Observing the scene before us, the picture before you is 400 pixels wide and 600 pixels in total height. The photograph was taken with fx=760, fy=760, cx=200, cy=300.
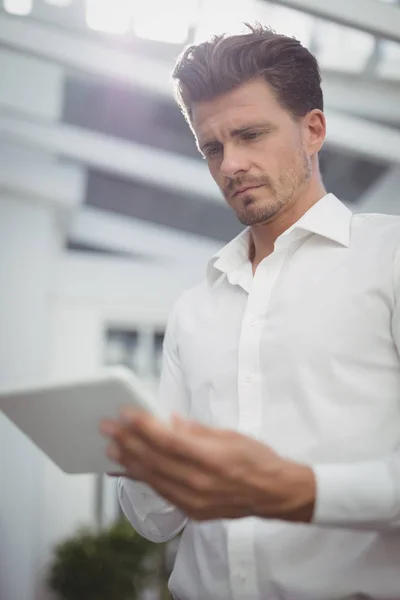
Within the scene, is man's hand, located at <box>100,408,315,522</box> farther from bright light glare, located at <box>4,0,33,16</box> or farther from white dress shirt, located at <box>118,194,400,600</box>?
bright light glare, located at <box>4,0,33,16</box>

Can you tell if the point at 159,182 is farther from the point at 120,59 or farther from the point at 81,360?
the point at 81,360

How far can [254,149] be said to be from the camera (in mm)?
1580

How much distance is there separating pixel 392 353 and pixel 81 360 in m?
5.49

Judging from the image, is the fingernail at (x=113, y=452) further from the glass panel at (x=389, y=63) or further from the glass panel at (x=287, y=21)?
the glass panel at (x=389, y=63)

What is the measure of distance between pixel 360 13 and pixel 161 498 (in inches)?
87.8

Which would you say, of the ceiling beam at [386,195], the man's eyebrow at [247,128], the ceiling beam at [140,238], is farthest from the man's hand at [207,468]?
the ceiling beam at [140,238]

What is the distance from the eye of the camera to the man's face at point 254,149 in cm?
157

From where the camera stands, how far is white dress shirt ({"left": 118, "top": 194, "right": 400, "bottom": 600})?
133 centimetres

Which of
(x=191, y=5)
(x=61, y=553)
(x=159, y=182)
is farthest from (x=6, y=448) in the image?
(x=191, y=5)

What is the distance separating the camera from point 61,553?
18.5 ft

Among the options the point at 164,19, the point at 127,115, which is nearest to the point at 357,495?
the point at 164,19

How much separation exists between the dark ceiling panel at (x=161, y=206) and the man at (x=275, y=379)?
16.2ft

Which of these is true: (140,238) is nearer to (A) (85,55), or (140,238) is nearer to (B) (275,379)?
(A) (85,55)

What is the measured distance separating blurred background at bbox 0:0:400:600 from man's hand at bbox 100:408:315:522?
234 cm
